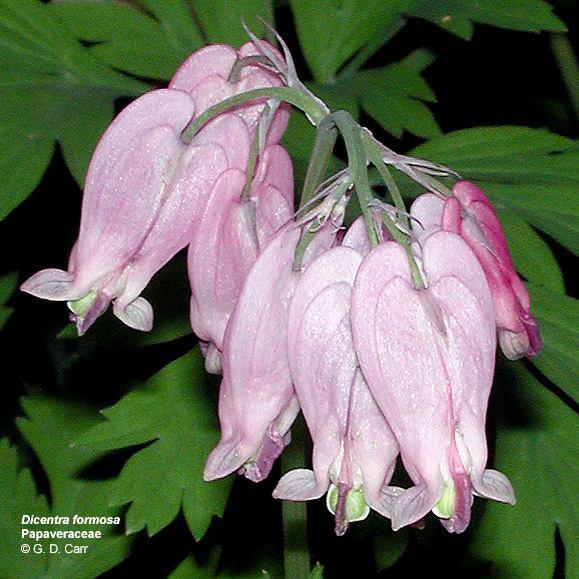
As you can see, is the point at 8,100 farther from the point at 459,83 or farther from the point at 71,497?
the point at 459,83

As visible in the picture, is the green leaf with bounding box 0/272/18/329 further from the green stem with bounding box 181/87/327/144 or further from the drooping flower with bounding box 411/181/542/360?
the drooping flower with bounding box 411/181/542/360

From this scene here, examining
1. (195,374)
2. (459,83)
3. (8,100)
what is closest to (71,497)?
(195,374)

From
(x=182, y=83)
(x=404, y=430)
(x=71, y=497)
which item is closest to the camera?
(x=404, y=430)

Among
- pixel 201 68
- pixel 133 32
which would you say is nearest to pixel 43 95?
pixel 133 32

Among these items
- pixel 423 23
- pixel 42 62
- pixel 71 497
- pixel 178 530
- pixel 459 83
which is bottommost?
pixel 178 530

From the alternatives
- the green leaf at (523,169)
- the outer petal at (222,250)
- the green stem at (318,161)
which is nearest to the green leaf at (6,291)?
the green leaf at (523,169)
